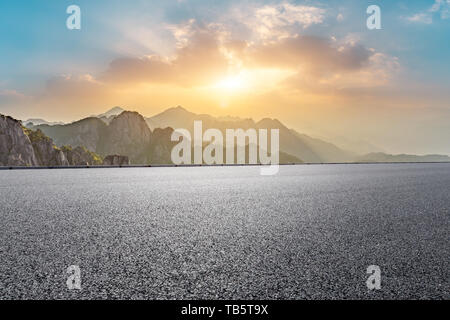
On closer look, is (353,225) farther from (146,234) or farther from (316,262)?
(146,234)

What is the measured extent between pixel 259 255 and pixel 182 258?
114 cm

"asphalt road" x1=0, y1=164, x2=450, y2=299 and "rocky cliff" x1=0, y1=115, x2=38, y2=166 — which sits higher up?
"rocky cliff" x1=0, y1=115, x2=38, y2=166

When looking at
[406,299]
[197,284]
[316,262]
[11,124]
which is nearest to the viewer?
[406,299]

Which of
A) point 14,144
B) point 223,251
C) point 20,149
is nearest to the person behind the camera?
point 223,251

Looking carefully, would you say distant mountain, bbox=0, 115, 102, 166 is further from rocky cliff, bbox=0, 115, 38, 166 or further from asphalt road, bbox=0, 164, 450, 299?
asphalt road, bbox=0, 164, 450, 299

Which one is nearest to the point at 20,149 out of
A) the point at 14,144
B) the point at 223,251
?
the point at 14,144

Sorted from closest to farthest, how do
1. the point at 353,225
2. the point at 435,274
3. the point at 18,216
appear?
the point at 435,274 → the point at 353,225 → the point at 18,216

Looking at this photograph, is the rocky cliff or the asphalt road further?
the rocky cliff

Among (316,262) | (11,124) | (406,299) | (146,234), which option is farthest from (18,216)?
(11,124)

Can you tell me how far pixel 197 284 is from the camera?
14.6 ft

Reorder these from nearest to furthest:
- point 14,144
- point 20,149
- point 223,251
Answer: point 223,251, point 14,144, point 20,149

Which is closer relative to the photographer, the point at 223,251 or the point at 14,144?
the point at 223,251

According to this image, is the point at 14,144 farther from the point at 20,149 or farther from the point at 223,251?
the point at 223,251

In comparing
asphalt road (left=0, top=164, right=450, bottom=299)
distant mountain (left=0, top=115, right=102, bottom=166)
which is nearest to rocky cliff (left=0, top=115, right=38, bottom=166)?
distant mountain (left=0, top=115, right=102, bottom=166)
